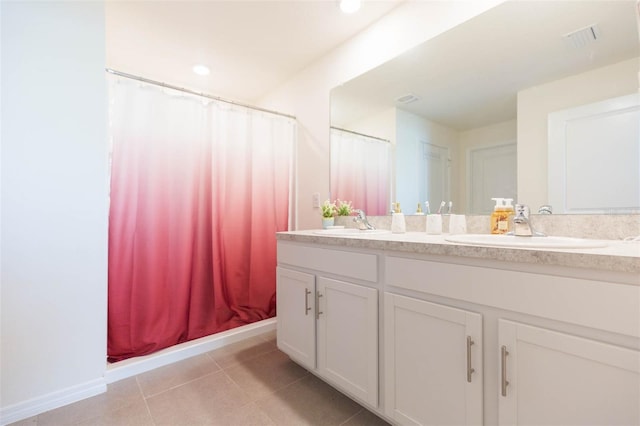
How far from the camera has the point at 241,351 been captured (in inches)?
75.6

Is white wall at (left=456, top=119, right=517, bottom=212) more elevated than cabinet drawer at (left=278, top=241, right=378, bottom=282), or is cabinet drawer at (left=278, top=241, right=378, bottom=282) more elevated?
white wall at (left=456, top=119, right=517, bottom=212)

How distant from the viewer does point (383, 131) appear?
6.04ft

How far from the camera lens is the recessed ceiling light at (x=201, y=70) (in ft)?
7.76

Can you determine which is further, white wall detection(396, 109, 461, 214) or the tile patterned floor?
white wall detection(396, 109, 461, 214)

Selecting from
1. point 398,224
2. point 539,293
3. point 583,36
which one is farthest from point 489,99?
point 539,293

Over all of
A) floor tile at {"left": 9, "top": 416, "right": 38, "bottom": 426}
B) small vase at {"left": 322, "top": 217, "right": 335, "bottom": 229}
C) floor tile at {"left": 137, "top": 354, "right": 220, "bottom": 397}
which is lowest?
floor tile at {"left": 9, "top": 416, "right": 38, "bottom": 426}

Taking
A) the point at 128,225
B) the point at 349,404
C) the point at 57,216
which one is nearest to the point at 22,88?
the point at 57,216

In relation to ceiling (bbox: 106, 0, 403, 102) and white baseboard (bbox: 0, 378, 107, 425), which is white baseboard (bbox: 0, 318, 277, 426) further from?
ceiling (bbox: 106, 0, 403, 102)

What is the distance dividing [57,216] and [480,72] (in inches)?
87.3

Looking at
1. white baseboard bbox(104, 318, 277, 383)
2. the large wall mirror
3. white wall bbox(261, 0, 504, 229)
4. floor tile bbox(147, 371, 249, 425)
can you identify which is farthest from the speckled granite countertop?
white baseboard bbox(104, 318, 277, 383)

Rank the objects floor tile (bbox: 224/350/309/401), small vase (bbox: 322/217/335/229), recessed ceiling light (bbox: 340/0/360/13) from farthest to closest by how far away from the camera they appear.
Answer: small vase (bbox: 322/217/335/229), recessed ceiling light (bbox: 340/0/360/13), floor tile (bbox: 224/350/309/401)

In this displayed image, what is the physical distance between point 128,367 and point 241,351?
25.4 inches

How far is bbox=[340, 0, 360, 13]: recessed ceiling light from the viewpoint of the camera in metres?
1.62

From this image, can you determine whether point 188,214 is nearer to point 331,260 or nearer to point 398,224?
point 331,260
